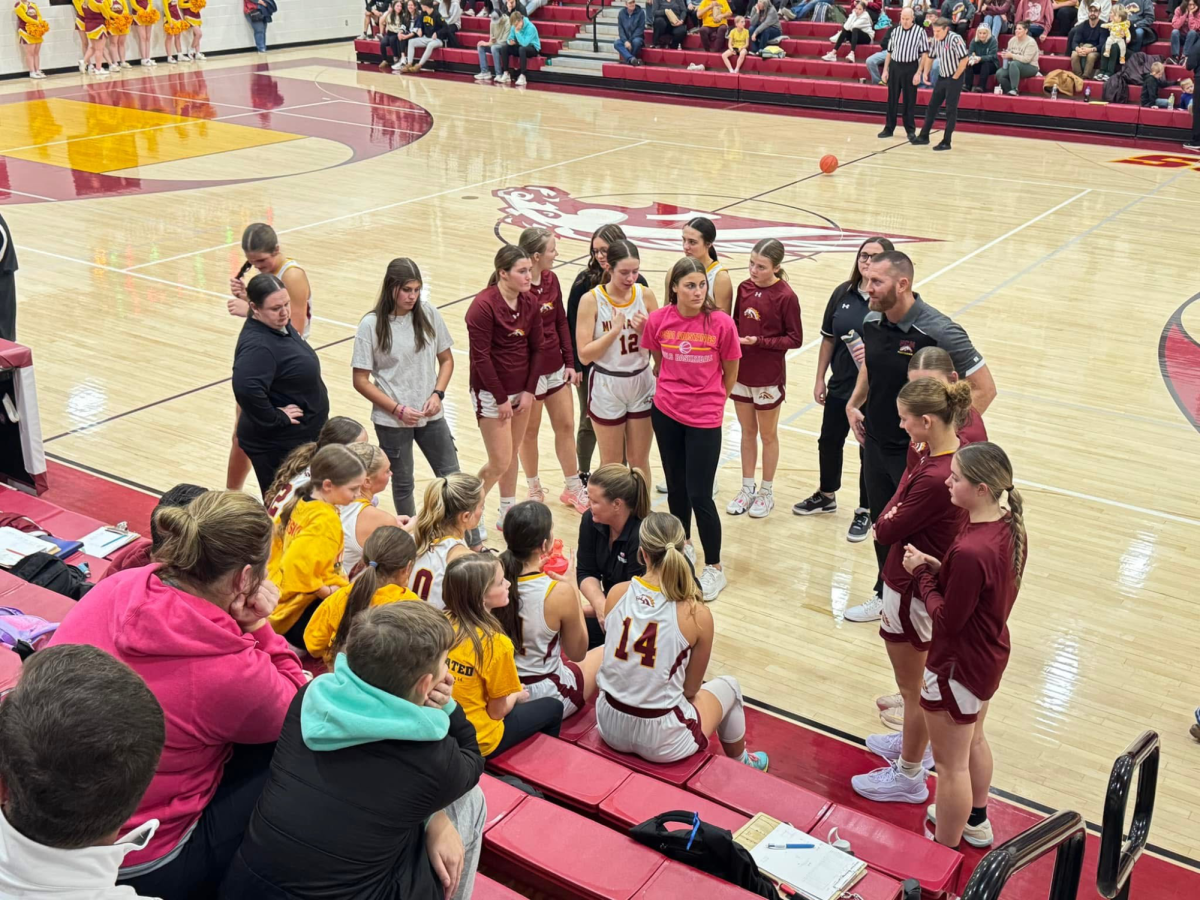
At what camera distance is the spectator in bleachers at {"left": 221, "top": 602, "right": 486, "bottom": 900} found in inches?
91.8

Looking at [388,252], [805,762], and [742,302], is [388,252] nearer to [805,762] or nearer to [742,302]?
[742,302]

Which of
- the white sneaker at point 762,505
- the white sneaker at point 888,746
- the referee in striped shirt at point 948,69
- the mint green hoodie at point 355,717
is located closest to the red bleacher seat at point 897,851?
the white sneaker at point 888,746

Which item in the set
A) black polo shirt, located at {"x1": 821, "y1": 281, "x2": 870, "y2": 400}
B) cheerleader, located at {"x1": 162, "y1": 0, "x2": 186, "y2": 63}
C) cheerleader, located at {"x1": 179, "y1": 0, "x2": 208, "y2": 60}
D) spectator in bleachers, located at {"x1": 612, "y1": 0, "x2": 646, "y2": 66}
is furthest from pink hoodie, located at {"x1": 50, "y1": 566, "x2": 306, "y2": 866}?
cheerleader, located at {"x1": 179, "y1": 0, "x2": 208, "y2": 60}

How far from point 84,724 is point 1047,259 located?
10365mm

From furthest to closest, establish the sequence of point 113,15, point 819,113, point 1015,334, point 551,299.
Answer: point 113,15, point 819,113, point 1015,334, point 551,299

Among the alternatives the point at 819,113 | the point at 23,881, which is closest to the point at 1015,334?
the point at 23,881

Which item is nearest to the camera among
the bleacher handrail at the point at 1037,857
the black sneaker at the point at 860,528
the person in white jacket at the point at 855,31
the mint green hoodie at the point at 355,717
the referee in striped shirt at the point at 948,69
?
the mint green hoodie at the point at 355,717

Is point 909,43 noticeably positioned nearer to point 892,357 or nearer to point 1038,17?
point 1038,17

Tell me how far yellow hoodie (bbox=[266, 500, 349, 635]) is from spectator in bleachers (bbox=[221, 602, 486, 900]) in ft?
5.68

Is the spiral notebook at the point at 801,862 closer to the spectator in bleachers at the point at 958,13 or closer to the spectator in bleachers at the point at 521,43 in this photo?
the spectator in bleachers at the point at 958,13

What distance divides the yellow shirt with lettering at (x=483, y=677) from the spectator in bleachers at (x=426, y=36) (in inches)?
841

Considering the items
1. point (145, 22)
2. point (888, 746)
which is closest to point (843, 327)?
point (888, 746)

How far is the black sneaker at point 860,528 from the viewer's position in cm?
596

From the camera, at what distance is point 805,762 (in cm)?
432
